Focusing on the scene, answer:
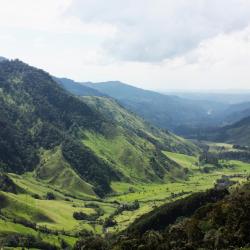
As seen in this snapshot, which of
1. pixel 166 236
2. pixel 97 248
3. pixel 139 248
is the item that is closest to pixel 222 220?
pixel 166 236

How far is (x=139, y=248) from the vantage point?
13288 centimetres

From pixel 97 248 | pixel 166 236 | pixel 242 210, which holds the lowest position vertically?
pixel 97 248

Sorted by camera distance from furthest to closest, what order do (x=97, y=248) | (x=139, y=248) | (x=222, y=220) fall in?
(x=97, y=248)
(x=222, y=220)
(x=139, y=248)

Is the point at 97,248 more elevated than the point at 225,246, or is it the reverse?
the point at 225,246

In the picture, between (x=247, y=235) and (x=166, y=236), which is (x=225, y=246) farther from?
(x=166, y=236)

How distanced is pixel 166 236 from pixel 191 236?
1187 cm

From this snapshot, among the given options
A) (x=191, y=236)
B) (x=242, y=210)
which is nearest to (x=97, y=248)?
(x=191, y=236)

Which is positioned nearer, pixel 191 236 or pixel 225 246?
pixel 225 246

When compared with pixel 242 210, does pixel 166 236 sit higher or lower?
lower

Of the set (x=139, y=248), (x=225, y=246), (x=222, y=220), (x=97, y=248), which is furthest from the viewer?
(x=97, y=248)

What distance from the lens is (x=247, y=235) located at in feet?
410

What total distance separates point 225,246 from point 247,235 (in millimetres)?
9270

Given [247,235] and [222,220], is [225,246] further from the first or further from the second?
[222,220]

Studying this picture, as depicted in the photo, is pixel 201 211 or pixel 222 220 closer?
pixel 222 220
